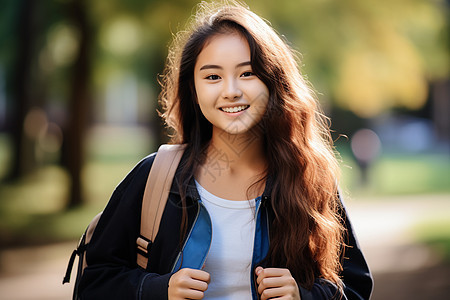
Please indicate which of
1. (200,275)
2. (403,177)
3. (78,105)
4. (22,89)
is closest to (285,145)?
(200,275)

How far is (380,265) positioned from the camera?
7.27m

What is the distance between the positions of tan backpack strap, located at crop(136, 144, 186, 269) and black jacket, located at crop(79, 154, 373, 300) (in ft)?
0.07

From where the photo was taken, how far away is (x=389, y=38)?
8.81 metres

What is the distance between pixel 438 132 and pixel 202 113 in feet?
105

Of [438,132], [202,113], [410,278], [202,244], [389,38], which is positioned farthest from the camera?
[438,132]

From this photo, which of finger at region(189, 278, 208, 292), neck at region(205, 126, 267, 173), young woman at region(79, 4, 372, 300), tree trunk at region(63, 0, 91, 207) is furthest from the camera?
tree trunk at region(63, 0, 91, 207)

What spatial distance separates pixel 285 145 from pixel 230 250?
1.57ft

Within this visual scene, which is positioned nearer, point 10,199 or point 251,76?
point 251,76

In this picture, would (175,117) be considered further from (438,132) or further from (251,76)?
(438,132)

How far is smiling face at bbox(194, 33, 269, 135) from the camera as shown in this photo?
6.91 feet

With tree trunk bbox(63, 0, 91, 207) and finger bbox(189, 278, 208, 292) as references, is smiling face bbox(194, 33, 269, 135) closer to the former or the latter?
finger bbox(189, 278, 208, 292)

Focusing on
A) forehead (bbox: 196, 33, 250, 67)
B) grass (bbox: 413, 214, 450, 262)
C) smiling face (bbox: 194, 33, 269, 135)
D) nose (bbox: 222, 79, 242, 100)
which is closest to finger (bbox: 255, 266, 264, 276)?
smiling face (bbox: 194, 33, 269, 135)

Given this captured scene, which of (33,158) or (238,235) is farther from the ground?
(33,158)

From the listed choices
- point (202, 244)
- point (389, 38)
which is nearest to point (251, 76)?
point (202, 244)
